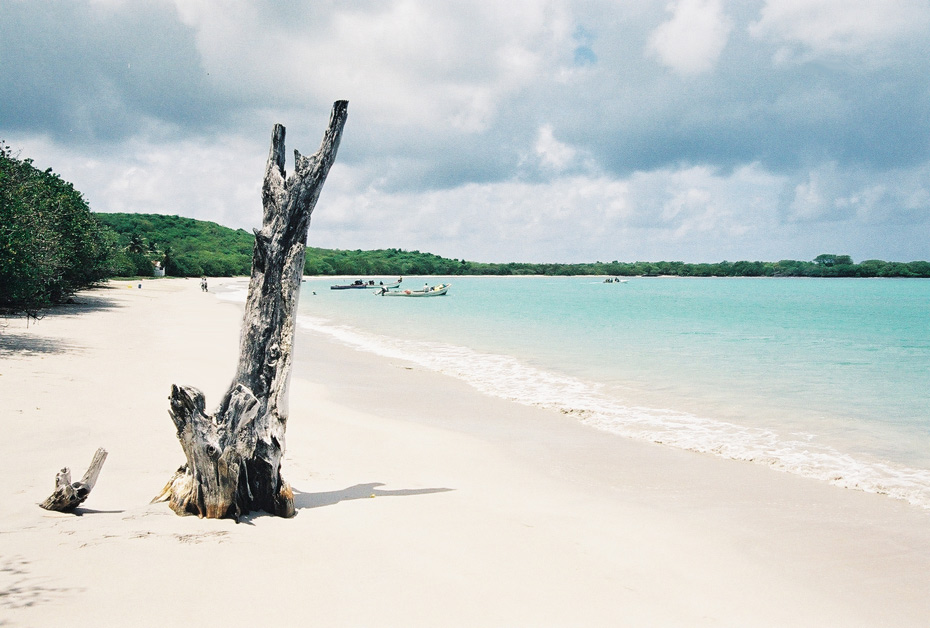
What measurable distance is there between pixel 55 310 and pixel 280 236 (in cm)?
2304

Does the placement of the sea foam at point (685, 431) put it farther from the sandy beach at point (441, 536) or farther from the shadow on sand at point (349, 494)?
the shadow on sand at point (349, 494)

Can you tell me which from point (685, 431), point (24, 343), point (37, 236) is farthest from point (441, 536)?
point (37, 236)

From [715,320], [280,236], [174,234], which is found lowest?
[715,320]

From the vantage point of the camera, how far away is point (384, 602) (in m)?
3.64

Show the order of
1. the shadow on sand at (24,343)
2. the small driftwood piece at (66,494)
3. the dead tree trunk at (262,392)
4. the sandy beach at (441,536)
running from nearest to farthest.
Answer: the sandy beach at (441,536)
the small driftwood piece at (66,494)
the dead tree trunk at (262,392)
the shadow on sand at (24,343)

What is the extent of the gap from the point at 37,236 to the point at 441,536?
1465cm

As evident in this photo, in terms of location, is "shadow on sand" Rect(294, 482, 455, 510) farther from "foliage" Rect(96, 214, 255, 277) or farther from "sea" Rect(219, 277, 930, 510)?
"foliage" Rect(96, 214, 255, 277)

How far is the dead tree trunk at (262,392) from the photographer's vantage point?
15.3 ft

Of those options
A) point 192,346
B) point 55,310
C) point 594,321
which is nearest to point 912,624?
point 192,346

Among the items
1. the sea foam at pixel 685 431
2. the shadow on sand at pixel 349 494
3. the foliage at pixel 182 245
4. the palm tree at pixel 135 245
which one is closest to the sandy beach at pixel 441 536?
the shadow on sand at pixel 349 494

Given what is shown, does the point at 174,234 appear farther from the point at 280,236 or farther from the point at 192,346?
the point at 280,236

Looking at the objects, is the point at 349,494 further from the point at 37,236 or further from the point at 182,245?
the point at 182,245

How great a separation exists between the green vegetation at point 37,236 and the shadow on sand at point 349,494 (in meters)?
10.4

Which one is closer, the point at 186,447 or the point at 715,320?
the point at 186,447
